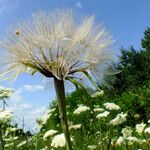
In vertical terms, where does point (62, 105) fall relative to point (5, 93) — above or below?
below

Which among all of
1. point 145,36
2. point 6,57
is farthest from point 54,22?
point 145,36

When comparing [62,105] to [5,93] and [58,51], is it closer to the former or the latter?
[58,51]

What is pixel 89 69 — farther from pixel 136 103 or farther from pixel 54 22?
pixel 136 103

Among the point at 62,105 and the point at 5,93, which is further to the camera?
the point at 5,93

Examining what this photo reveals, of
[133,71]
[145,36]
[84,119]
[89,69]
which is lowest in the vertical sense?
[89,69]

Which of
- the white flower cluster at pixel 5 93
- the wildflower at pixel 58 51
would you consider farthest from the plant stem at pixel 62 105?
the white flower cluster at pixel 5 93

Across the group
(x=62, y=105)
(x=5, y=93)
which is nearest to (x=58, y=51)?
(x=62, y=105)

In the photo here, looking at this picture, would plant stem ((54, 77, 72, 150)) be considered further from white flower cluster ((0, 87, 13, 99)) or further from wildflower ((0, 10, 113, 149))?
white flower cluster ((0, 87, 13, 99))

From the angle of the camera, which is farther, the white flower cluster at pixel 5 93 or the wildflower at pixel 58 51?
the white flower cluster at pixel 5 93

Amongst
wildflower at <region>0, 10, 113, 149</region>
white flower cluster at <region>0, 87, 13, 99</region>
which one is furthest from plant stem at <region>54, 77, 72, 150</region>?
white flower cluster at <region>0, 87, 13, 99</region>

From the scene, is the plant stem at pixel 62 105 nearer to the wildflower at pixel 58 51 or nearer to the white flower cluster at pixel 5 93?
the wildflower at pixel 58 51

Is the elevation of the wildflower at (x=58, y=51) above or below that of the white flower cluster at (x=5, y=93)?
below
